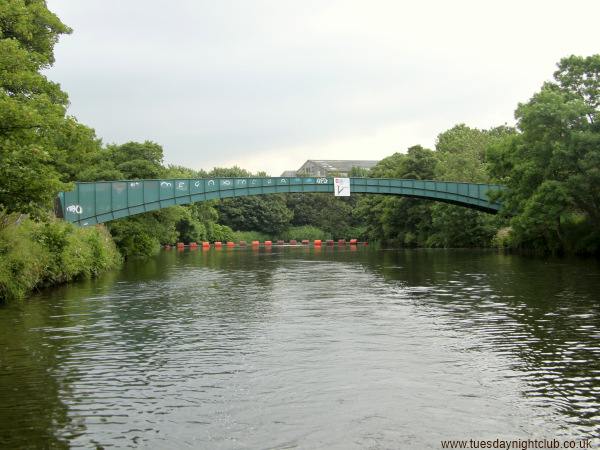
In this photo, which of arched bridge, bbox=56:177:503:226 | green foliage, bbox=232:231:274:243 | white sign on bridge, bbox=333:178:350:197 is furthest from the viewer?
green foliage, bbox=232:231:274:243

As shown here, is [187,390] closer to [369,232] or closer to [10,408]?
[10,408]

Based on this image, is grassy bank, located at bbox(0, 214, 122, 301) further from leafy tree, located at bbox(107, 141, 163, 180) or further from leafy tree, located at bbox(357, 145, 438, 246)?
leafy tree, located at bbox(357, 145, 438, 246)

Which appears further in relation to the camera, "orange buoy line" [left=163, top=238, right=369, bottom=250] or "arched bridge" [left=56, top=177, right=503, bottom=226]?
"orange buoy line" [left=163, top=238, right=369, bottom=250]

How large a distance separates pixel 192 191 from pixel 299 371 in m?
42.9

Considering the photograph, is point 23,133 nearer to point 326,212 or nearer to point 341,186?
point 341,186

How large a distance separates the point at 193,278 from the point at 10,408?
23738 mm

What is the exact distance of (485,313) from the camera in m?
17.7

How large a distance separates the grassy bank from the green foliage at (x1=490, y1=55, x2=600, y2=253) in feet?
90.4

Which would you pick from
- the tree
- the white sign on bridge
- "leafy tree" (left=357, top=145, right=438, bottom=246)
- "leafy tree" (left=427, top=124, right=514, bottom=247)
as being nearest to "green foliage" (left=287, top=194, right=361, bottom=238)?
"leafy tree" (left=357, top=145, right=438, bottom=246)

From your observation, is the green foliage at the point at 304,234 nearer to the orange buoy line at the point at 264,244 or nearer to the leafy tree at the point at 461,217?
the orange buoy line at the point at 264,244

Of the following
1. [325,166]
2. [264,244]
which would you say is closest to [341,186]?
[264,244]

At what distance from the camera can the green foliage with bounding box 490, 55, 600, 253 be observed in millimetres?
40312

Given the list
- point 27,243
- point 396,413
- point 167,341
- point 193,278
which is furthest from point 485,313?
point 193,278

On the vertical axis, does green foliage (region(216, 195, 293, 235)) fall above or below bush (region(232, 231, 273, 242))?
above
